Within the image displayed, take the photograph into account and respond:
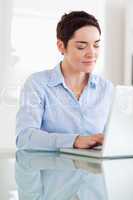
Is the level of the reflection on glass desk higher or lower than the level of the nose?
lower

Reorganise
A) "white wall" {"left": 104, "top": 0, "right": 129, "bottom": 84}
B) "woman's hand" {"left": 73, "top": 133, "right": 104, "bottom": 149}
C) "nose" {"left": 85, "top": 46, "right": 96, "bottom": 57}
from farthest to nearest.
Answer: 1. "white wall" {"left": 104, "top": 0, "right": 129, "bottom": 84}
2. "nose" {"left": 85, "top": 46, "right": 96, "bottom": 57}
3. "woman's hand" {"left": 73, "top": 133, "right": 104, "bottom": 149}

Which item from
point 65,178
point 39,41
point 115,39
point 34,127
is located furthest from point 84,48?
point 115,39

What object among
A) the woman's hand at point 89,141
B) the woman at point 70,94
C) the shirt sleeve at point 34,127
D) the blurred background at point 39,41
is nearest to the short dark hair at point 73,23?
the woman at point 70,94

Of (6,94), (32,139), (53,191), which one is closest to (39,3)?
(6,94)

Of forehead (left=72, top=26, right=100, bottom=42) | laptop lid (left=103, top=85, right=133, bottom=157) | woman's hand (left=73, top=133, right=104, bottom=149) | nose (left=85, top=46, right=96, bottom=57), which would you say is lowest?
woman's hand (left=73, top=133, right=104, bottom=149)

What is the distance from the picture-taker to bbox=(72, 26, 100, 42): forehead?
203 cm

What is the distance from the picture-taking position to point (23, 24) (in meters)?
3.63

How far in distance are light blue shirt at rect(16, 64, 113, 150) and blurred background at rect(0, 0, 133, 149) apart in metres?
1.43

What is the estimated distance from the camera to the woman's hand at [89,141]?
1.70 meters

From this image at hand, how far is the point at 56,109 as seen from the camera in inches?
79.7

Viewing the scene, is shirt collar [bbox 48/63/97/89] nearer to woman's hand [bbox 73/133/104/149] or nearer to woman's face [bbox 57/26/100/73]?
woman's face [bbox 57/26/100/73]

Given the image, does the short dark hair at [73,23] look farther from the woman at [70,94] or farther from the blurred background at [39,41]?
the blurred background at [39,41]

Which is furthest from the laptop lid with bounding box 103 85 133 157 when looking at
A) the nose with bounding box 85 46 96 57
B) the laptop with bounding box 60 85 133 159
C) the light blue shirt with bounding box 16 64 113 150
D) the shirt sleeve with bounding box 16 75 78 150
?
the nose with bounding box 85 46 96 57

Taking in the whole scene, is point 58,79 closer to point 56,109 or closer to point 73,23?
point 56,109
